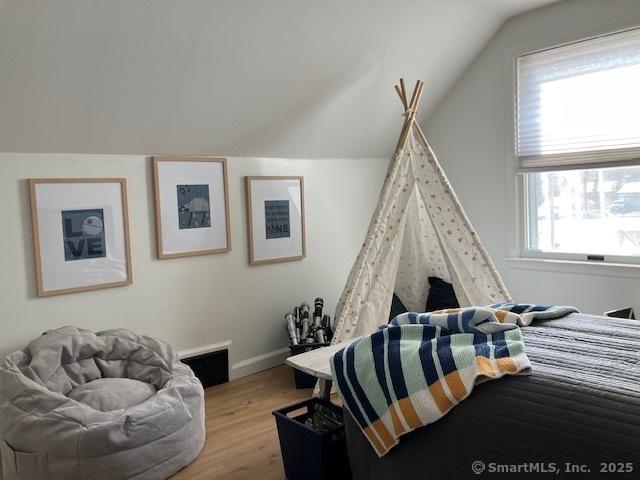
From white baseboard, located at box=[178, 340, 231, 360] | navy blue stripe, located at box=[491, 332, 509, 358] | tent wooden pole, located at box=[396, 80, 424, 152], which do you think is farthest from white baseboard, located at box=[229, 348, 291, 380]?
Result: navy blue stripe, located at box=[491, 332, 509, 358]

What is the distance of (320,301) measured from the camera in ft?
12.8

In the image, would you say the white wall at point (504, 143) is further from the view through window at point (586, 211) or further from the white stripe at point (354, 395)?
the white stripe at point (354, 395)

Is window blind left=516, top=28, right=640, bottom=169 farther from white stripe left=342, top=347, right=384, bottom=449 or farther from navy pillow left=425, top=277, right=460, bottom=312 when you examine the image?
white stripe left=342, top=347, right=384, bottom=449

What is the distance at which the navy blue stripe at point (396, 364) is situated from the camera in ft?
5.83

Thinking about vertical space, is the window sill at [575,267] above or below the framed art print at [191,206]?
below

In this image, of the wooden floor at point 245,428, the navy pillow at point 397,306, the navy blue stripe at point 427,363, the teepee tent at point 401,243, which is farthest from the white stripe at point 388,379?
the navy pillow at point 397,306

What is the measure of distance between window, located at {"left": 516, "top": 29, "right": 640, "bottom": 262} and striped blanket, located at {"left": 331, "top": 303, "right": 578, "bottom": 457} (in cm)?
191

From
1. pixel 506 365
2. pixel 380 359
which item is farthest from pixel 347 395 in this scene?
pixel 506 365

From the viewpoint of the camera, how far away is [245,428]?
2895 mm

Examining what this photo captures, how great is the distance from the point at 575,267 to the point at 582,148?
76 centimetres

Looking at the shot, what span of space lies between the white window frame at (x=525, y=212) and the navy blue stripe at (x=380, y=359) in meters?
2.22

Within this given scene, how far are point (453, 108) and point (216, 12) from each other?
7.22 ft

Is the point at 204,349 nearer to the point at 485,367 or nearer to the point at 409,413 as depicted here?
the point at 409,413

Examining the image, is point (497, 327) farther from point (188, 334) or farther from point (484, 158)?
point (484, 158)
